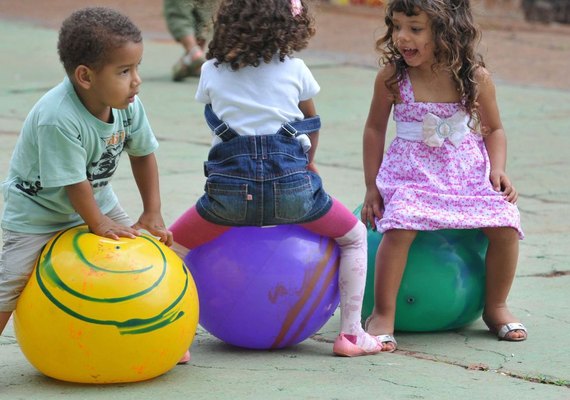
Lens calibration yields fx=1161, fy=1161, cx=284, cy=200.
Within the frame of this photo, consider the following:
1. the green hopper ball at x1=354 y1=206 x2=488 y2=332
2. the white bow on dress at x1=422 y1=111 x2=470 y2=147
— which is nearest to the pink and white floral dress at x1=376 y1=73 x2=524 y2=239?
the white bow on dress at x1=422 y1=111 x2=470 y2=147

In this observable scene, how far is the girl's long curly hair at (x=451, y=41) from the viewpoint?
15.0 feet

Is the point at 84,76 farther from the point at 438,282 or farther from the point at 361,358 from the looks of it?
the point at 438,282

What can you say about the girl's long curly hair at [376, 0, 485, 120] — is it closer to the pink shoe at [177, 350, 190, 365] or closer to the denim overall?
the denim overall

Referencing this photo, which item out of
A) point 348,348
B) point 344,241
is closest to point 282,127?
point 344,241

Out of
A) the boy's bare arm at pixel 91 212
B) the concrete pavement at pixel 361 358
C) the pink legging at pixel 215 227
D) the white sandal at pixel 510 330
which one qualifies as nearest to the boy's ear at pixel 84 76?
the boy's bare arm at pixel 91 212

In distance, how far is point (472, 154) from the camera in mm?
4730

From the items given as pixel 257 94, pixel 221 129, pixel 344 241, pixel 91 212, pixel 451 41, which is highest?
pixel 451 41

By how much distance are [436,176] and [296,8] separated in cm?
93

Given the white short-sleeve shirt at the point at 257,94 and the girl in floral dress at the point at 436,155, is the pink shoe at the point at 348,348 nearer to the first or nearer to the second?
the girl in floral dress at the point at 436,155

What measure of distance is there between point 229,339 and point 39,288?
0.84 m

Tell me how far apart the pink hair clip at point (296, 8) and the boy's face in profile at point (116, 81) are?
1.95 ft

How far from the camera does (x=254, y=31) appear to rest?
4195mm

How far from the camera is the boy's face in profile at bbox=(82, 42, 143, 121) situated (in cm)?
396

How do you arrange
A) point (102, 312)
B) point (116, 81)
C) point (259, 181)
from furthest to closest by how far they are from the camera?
point (259, 181)
point (116, 81)
point (102, 312)
